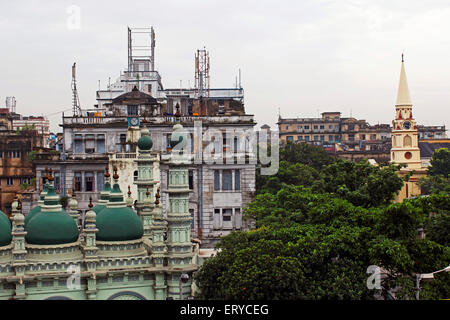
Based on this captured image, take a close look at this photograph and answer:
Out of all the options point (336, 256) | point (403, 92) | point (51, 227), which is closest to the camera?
point (51, 227)

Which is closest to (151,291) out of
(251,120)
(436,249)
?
(436,249)

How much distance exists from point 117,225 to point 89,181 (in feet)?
94.6

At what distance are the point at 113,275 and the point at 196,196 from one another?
91.9 ft

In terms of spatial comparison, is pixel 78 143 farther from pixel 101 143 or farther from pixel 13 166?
pixel 13 166

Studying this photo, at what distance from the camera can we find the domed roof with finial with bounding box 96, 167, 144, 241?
26922 millimetres

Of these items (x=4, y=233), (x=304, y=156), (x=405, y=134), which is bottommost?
(x=4, y=233)

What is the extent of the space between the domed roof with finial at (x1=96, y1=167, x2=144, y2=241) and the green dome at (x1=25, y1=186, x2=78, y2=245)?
1143 mm

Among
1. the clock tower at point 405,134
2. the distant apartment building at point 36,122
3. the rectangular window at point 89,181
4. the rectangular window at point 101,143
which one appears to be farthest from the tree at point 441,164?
the distant apartment building at point 36,122

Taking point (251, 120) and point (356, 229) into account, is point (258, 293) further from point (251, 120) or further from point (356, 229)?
point (251, 120)

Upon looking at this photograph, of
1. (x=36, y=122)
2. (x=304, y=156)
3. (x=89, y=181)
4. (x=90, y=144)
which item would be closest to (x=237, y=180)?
(x=89, y=181)

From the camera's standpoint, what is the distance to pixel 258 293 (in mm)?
28031

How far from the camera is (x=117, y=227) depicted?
2692cm

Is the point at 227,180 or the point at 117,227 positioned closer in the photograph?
the point at 117,227
